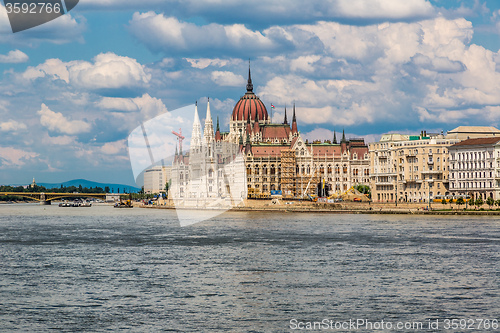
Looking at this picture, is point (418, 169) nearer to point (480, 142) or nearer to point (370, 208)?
point (480, 142)

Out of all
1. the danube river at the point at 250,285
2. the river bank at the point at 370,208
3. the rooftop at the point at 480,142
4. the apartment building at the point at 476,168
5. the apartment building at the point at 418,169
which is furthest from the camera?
the apartment building at the point at 418,169

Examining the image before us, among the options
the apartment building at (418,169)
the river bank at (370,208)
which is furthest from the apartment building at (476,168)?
the river bank at (370,208)

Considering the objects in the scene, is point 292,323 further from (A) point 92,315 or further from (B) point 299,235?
(B) point 299,235

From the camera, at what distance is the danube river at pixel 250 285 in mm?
35656

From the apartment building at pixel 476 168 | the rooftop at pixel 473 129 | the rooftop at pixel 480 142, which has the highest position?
the rooftop at pixel 473 129

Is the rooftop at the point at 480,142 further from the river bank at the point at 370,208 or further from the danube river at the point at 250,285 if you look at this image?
the danube river at the point at 250,285

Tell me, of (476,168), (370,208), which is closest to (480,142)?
(476,168)

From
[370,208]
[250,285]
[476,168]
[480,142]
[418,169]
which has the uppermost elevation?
[480,142]

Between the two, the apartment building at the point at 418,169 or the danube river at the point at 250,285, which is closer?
the danube river at the point at 250,285

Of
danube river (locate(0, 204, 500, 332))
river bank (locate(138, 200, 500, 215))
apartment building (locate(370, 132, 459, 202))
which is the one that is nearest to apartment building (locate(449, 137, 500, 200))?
apartment building (locate(370, 132, 459, 202))

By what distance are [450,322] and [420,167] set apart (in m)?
149

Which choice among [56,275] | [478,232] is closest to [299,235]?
[478,232]

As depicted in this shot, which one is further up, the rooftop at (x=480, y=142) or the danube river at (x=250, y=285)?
the rooftop at (x=480, y=142)

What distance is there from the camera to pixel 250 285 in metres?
46.1
